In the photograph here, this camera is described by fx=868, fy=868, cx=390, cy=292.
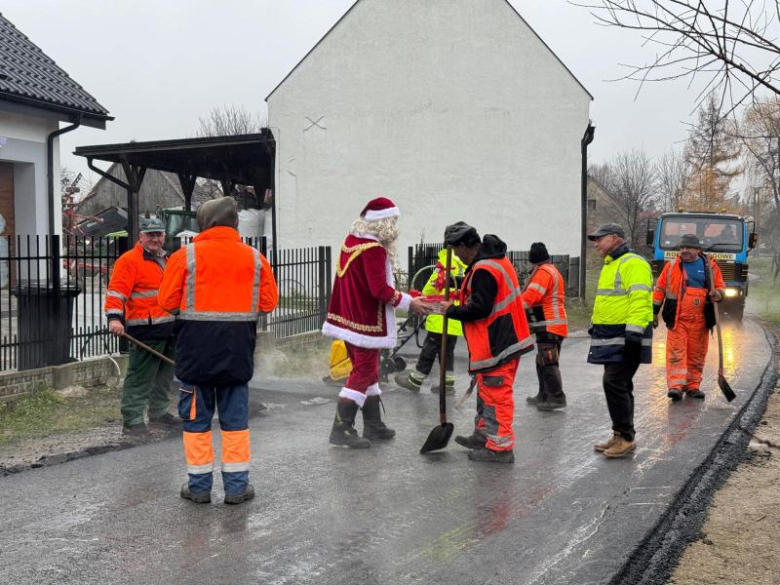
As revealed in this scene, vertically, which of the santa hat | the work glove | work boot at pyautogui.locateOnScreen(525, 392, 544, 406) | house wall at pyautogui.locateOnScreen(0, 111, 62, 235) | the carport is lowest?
work boot at pyautogui.locateOnScreen(525, 392, 544, 406)

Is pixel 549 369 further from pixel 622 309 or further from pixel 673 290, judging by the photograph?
pixel 622 309

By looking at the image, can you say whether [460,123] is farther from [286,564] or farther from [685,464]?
[286,564]

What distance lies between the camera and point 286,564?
168 inches

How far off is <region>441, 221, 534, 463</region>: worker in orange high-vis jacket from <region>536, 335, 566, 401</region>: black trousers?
2.27 meters

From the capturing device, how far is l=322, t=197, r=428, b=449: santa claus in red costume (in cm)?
673

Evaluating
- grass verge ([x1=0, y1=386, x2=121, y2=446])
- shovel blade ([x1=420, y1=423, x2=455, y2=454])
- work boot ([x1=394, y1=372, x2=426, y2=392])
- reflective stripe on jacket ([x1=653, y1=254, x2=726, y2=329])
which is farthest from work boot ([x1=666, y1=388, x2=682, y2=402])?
grass verge ([x1=0, y1=386, x2=121, y2=446])

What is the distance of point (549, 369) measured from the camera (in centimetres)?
874

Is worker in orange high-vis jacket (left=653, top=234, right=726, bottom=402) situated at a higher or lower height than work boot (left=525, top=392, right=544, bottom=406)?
higher

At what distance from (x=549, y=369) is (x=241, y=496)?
4.31m

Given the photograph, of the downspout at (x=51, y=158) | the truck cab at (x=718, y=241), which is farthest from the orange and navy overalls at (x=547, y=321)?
the truck cab at (x=718, y=241)

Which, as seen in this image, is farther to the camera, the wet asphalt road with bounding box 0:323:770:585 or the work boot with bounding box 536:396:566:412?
the work boot with bounding box 536:396:566:412

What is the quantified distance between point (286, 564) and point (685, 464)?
11.3ft

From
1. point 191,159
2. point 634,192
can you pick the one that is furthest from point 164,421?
point 634,192

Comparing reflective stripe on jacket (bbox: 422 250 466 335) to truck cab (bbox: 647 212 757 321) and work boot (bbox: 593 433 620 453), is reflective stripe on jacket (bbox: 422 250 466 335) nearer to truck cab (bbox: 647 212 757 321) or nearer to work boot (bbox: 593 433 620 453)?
work boot (bbox: 593 433 620 453)
